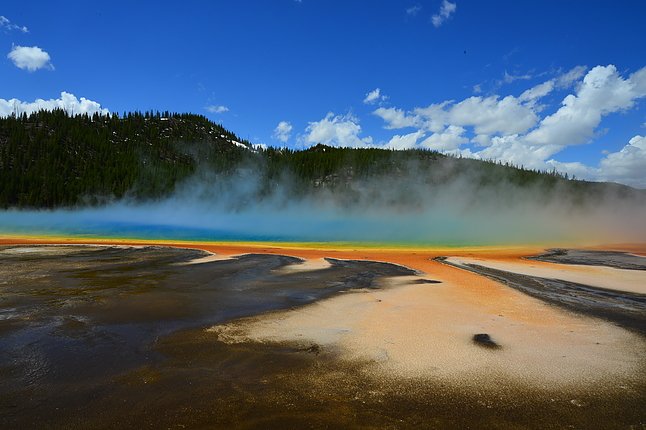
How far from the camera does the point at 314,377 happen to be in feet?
17.3

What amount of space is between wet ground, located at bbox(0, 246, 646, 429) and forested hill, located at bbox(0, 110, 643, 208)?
394 ft

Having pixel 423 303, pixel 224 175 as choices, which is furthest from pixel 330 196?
pixel 423 303

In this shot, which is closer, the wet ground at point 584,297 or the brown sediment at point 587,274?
the wet ground at point 584,297

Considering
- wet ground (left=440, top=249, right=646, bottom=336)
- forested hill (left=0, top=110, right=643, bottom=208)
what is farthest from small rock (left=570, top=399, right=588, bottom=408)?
forested hill (left=0, top=110, right=643, bottom=208)

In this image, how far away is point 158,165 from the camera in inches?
5659

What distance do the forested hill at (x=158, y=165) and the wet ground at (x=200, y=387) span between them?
4726 inches

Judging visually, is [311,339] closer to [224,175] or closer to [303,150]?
[224,175]

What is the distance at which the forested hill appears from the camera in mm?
114562

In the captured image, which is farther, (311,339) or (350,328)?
(350,328)

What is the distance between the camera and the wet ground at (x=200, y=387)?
4191mm

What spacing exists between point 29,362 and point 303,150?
566 feet

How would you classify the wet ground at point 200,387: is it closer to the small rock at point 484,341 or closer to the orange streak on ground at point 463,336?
the orange streak on ground at point 463,336

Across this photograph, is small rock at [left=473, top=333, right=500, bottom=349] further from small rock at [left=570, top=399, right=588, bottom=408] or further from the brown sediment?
the brown sediment

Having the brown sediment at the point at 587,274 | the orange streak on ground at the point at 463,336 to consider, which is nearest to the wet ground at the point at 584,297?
the orange streak on ground at the point at 463,336
